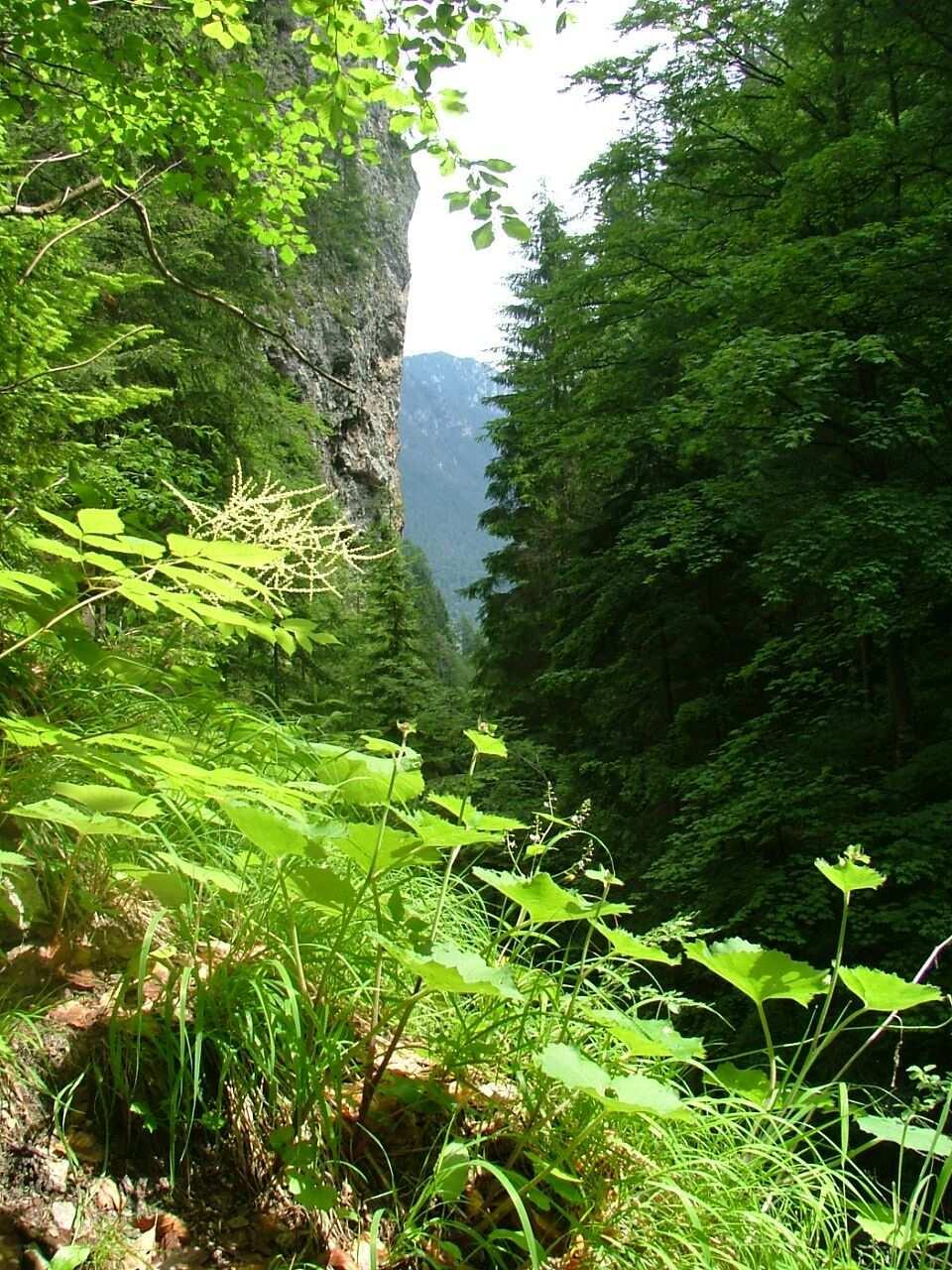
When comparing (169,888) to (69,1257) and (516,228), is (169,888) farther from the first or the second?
(516,228)

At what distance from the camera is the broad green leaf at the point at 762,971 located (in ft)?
4.47

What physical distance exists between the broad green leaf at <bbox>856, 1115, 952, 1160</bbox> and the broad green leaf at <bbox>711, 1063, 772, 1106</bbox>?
0.26 metres

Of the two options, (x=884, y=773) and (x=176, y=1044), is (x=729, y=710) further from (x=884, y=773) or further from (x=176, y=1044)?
(x=176, y=1044)

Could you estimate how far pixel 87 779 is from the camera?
1.78 meters

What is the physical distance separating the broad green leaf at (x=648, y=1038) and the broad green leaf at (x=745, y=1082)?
191mm

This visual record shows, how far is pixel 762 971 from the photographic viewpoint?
140 centimetres

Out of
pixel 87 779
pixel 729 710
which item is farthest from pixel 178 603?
pixel 729 710

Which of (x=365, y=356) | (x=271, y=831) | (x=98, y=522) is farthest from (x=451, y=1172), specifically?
(x=365, y=356)

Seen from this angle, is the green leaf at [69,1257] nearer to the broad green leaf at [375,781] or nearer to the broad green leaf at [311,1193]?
the broad green leaf at [311,1193]

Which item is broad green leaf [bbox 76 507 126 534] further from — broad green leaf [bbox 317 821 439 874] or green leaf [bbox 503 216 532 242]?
green leaf [bbox 503 216 532 242]

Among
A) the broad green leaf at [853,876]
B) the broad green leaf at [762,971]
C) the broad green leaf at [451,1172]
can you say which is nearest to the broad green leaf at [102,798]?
the broad green leaf at [451,1172]

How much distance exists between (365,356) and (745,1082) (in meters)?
35.3

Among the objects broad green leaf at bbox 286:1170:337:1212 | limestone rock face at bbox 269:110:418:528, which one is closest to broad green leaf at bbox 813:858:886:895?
broad green leaf at bbox 286:1170:337:1212

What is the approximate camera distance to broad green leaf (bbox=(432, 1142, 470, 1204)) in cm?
116
